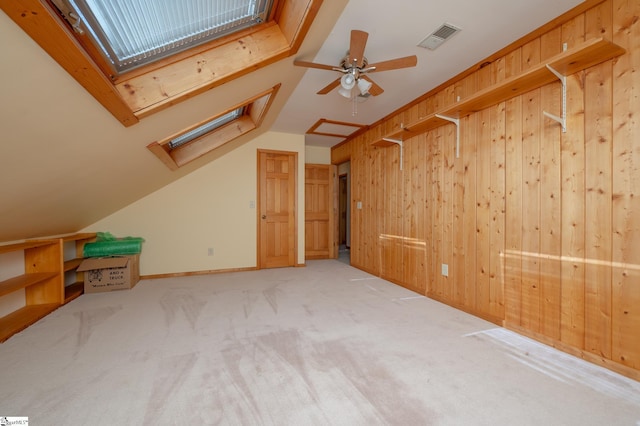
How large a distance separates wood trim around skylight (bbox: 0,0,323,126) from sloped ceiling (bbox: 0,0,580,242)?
10 cm

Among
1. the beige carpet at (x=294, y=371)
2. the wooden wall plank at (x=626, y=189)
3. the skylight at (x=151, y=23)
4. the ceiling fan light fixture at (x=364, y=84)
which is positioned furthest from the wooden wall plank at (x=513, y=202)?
the skylight at (x=151, y=23)

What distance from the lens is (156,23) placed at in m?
1.51

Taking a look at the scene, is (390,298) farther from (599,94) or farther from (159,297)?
(159,297)

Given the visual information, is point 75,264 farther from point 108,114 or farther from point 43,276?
point 108,114

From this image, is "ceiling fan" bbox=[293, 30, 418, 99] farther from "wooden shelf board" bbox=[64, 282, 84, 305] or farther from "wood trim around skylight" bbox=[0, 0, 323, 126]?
"wooden shelf board" bbox=[64, 282, 84, 305]

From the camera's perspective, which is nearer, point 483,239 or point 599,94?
point 599,94

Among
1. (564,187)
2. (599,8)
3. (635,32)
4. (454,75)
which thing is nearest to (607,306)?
(564,187)

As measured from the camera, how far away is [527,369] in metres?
1.71

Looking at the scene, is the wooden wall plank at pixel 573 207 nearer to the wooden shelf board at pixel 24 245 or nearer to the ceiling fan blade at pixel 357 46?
the ceiling fan blade at pixel 357 46

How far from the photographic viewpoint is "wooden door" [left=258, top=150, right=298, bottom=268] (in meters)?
4.78

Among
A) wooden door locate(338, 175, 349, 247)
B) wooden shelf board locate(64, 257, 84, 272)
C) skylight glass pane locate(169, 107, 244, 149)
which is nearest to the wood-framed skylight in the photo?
skylight glass pane locate(169, 107, 244, 149)

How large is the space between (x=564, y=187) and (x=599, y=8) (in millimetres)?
1184

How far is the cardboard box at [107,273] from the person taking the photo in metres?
3.30

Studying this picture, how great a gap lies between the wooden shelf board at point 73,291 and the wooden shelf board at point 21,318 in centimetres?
17
